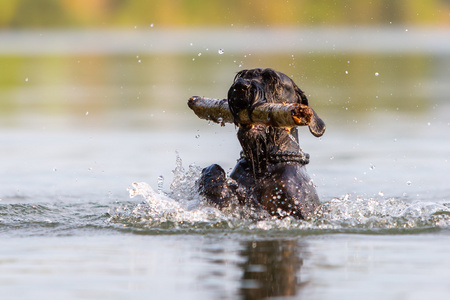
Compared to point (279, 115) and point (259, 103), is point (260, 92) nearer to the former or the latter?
point (259, 103)

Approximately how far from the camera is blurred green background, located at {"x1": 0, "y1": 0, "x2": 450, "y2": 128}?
59.5ft

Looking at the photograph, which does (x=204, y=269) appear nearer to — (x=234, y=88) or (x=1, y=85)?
(x=234, y=88)

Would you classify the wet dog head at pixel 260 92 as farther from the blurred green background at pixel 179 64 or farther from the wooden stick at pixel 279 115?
the blurred green background at pixel 179 64

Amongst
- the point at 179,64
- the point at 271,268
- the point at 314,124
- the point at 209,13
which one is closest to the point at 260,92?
the point at 314,124

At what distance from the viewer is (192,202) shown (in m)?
7.63

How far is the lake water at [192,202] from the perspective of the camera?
18.7ft

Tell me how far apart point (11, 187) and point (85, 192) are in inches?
28.2

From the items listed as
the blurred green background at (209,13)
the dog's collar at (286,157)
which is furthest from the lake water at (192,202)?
the blurred green background at (209,13)

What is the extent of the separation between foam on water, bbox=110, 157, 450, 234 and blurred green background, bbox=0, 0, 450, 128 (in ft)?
20.9

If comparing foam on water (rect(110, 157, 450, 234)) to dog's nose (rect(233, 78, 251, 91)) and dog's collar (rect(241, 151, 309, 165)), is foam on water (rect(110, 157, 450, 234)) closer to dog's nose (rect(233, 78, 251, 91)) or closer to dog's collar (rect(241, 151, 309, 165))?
dog's collar (rect(241, 151, 309, 165))

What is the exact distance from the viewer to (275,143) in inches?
298

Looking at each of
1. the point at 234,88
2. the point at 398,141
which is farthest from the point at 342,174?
the point at 234,88

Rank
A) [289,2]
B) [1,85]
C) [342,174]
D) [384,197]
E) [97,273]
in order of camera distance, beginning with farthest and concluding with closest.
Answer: [289,2] < [1,85] < [342,174] < [384,197] < [97,273]

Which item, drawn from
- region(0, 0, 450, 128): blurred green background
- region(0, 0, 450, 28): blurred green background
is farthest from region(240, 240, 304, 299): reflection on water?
region(0, 0, 450, 28): blurred green background
